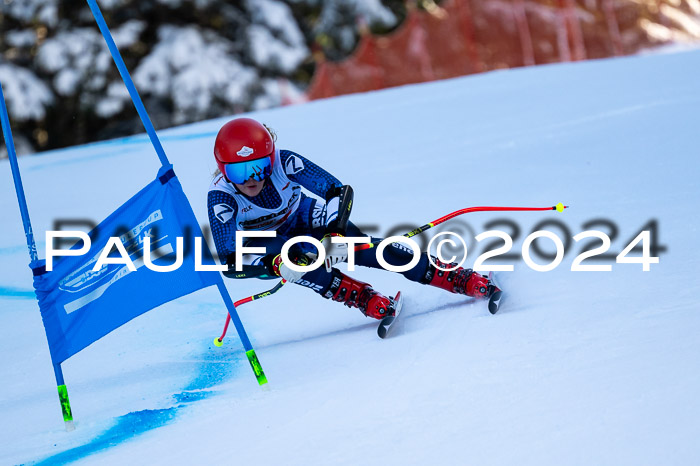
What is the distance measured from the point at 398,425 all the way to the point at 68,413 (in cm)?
132

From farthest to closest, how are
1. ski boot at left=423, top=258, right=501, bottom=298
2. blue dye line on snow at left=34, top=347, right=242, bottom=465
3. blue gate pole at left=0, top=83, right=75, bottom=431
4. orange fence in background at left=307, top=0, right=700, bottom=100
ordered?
orange fence in background at left=307, top=0, right=700, bottom=100
ski boot at left=423, top=258, right=501, bottom=298
blue gate pole at left=0, top=83, right=75, bottom=431
blue dye line on snow at left=34, top=347, right=242, bottom=465

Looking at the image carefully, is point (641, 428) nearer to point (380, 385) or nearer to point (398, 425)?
point (398, 425)

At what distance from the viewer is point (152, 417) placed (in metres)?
3.22

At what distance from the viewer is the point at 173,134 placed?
9477mm

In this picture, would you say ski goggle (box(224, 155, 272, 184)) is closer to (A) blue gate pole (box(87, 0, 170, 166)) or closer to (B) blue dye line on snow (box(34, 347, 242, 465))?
(A) blue gate pole (box(87, 0, 170, 166))

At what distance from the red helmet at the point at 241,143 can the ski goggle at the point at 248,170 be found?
2 centimetres

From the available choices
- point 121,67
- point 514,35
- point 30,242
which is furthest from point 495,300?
point 514,35

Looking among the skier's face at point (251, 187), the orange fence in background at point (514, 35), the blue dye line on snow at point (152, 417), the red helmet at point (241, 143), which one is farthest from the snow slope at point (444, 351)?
the orange fence in background at point (514, 35)

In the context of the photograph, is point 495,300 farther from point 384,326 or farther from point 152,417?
point 152,417

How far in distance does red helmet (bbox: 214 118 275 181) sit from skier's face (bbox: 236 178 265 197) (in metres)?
0.13

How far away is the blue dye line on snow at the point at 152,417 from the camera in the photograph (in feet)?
9.87

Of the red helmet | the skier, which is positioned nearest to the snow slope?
the skier

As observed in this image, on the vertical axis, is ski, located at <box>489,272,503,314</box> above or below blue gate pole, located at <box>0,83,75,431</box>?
above

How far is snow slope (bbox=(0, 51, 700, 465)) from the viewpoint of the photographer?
Result: 97.7 inches
